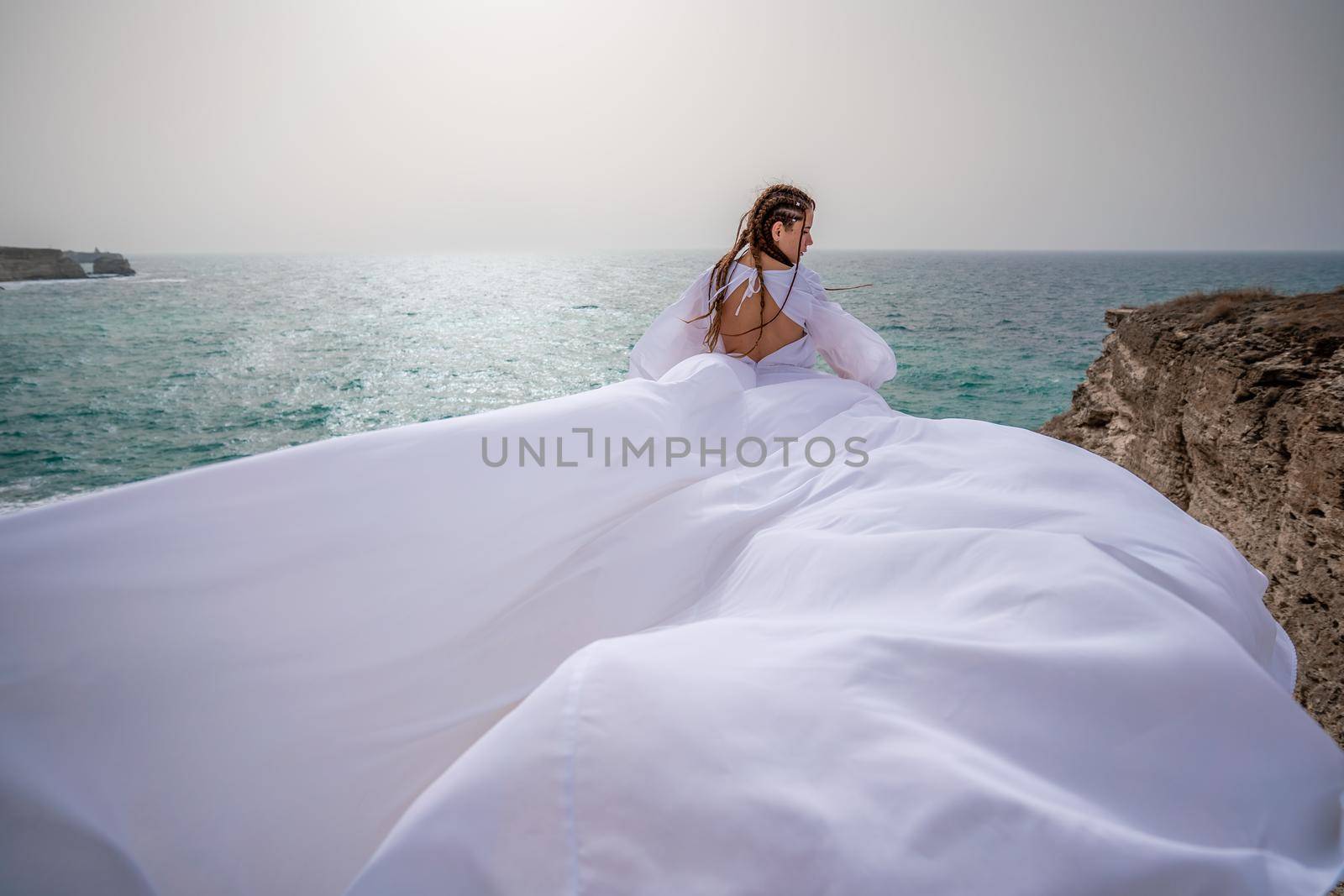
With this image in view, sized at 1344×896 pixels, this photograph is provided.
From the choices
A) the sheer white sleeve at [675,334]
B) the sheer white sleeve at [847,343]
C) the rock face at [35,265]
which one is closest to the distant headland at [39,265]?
the rock face at [35,265]

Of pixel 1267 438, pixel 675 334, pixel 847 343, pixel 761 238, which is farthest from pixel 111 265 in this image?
pixel 1267 438

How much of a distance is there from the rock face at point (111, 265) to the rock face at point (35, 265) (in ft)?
15.1

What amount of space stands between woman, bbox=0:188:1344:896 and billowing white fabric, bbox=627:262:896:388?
4.79 ft

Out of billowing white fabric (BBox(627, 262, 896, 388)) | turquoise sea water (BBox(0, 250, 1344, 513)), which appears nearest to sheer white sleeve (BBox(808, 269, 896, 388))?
billowing white fabric (BBox(627, 262, 896, 388))

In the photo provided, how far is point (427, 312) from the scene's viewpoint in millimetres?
35438

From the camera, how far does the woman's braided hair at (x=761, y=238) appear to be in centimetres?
313

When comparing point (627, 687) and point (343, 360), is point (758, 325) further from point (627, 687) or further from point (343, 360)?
point (343, 360)

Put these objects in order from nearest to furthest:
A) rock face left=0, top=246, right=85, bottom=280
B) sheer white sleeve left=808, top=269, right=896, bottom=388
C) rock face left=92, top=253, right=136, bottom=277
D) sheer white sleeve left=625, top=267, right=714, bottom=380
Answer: sheer white sleeve left=808, top=269, right=896, bottom=388 < sheer white sleeve left=625, top=267, right=714, bottom=380 < rock face left=0, top=246, right=85, bottom=280 < rock face left=92, top=253, right=136, bottom=277

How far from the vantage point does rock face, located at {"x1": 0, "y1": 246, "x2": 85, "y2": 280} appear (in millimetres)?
48000

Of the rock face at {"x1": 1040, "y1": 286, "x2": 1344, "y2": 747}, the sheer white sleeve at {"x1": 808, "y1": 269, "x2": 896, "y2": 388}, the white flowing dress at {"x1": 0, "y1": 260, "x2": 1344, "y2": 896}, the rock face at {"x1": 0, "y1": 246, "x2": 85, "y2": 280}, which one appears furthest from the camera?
the rock face at {"x1": 0, "y1": 246, "x2": 85, "y2": 280}

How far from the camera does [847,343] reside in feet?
10.4

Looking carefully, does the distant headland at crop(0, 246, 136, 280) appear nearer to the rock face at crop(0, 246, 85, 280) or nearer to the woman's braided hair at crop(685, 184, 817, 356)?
the rock face at crop(0, 246, 85, 280)

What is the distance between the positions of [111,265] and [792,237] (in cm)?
8272

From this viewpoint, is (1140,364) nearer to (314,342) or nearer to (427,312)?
(314,342)
